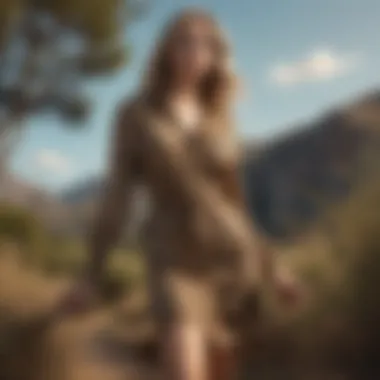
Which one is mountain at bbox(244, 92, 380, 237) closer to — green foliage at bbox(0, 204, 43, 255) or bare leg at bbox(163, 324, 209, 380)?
bare leg at bbox(163, 324, 209, 380)

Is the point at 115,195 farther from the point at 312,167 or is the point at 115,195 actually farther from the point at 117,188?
the point at 312,167

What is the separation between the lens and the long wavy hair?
4.11ft

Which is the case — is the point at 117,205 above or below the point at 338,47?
below

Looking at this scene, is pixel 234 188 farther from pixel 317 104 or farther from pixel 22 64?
pixel 22 64

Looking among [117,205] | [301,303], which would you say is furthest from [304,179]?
[117,205]

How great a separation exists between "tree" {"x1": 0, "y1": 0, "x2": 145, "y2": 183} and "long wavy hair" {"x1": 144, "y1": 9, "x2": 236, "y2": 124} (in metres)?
0.05

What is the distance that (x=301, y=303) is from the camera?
124 cm

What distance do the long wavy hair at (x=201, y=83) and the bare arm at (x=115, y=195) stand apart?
0.07m

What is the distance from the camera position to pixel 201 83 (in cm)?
126

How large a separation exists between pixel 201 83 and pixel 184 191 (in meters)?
0.18

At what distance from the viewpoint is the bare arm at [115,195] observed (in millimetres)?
1214

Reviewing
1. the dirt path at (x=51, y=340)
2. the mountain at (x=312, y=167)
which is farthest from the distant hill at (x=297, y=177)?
the dirt path at (x=51, y=340)

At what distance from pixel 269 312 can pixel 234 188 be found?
20 centimetres

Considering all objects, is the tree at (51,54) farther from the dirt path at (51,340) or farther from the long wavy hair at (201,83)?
the dirt path at (51,340)
